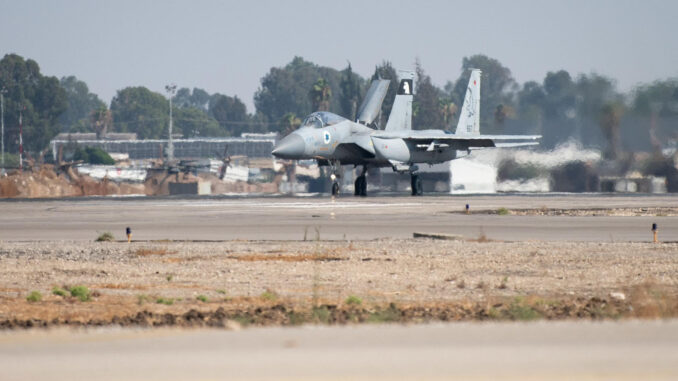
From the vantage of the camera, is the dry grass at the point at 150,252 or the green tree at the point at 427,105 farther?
the green tree at the point at 427,105

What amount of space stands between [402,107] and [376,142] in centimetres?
602

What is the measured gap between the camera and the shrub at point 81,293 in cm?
1388

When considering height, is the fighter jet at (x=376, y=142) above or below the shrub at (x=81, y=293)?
above

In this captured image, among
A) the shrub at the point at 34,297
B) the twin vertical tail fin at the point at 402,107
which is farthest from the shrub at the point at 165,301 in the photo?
the twin vertical tail fin at the point at 402,107

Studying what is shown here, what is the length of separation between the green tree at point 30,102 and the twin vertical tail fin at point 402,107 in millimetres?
123771

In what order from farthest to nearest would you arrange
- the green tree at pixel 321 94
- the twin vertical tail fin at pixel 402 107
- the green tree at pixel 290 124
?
the green tree at pixel 290 124 → the green tree at pixel 321 94 → the twin vertical tail fin at pixel 402 107

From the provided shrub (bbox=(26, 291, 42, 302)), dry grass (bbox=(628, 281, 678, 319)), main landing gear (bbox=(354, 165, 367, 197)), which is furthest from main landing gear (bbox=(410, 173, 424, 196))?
shrub (bbox=(26, 291, 42, 302))

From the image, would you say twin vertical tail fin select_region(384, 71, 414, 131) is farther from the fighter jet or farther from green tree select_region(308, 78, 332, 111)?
green tree select_region(308, 78, 332, 111)

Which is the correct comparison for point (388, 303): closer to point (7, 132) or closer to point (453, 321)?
point (453, 321)

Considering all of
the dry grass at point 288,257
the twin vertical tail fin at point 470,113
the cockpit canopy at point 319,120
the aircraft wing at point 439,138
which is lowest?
the dry grass at point 288,257

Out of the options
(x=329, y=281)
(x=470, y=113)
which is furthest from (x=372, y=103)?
(x=329, y=281)

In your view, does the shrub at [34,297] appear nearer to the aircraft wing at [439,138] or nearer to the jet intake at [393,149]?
the jet intake at [393,149]

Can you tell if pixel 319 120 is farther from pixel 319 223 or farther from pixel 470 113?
pixel 319 223

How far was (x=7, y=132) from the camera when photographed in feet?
575
